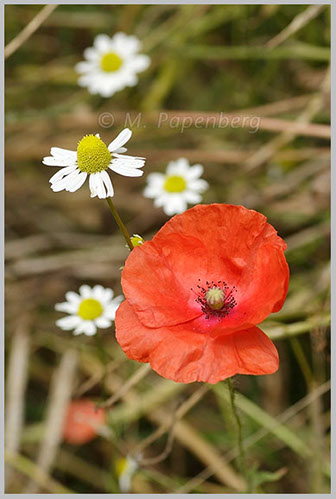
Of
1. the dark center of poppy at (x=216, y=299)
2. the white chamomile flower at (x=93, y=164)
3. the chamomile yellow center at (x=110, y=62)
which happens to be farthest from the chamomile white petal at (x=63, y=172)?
the chamomile yellow center at (x=110, y=62)

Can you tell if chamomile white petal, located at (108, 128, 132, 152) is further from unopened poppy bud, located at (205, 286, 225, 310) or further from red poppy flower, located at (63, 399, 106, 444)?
red poppy flower, located at (63, 399, 106, 444)

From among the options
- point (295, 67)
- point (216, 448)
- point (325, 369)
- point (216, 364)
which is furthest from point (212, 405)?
point (295, 67)

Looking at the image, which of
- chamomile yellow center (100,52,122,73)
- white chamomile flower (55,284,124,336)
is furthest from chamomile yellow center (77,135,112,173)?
chamomile yellow center (100,52,122,73)

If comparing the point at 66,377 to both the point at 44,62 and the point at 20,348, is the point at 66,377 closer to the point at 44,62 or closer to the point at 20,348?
the point at 20,348

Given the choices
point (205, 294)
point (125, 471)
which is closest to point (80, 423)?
point (125, 471)

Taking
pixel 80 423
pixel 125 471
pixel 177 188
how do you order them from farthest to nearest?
pixel 80 423 → pixel 177 188 → pixel 125 471

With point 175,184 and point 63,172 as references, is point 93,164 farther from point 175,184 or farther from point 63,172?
point 175,184
